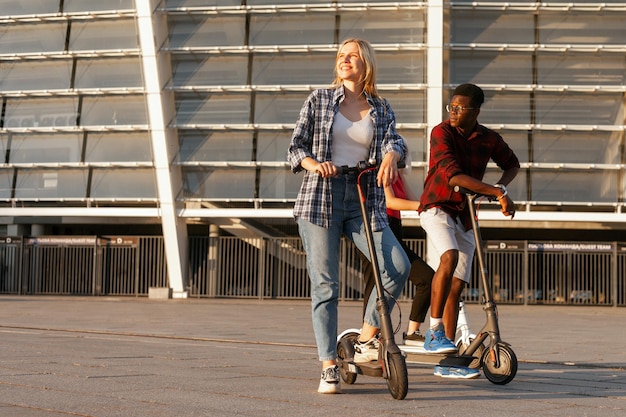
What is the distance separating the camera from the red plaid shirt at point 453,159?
290 inches

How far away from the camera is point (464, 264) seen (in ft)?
25.1

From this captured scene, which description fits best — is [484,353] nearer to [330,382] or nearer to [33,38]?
[330,382]

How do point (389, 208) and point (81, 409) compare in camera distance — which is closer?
point (81, 409)

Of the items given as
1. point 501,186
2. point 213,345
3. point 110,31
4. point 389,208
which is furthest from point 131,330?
point 110,31

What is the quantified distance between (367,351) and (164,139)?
27.7 metres

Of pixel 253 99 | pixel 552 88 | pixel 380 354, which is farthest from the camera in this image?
pixel 253 99

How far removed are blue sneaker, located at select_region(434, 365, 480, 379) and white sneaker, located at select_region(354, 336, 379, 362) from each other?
661 mm

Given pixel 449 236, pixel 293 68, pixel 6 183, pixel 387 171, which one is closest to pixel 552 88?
pixel 293 68

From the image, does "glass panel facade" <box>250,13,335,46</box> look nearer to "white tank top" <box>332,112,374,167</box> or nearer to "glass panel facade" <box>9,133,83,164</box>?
"glass panel facade" <box>9,133,83,164</box>

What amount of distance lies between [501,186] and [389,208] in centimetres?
110

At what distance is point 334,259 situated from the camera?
21.1ft

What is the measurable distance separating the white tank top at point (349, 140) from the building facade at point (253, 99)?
2594 centimetres

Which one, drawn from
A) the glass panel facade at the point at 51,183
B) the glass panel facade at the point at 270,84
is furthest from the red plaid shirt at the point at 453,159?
the glass panel facade at the point at 51,183

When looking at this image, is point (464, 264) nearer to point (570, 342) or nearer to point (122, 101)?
point (570, 342)
